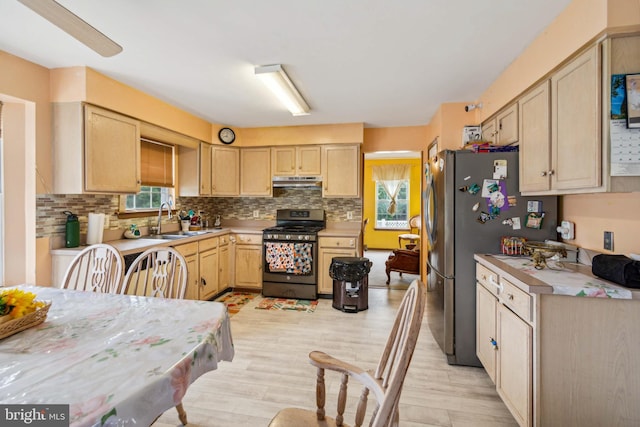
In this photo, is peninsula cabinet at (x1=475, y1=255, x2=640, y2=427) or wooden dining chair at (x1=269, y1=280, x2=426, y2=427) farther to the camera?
peninsula cabinet at (x1=475, y1=255, x2=640, y2=427)

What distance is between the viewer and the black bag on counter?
1.34 meters

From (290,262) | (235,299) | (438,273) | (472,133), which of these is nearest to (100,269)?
(235,299)

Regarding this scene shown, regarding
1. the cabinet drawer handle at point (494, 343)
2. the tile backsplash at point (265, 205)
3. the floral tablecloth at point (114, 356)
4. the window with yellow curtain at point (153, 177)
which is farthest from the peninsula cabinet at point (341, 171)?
the floral tablecloth at point (114, 356)

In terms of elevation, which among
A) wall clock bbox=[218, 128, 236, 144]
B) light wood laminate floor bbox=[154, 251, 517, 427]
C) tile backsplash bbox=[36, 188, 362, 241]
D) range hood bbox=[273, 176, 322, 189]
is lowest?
light wood laminate floor bbox=[154, 251, 517, 427]

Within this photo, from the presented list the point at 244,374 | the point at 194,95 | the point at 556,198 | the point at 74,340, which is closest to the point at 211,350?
the point at 74,340

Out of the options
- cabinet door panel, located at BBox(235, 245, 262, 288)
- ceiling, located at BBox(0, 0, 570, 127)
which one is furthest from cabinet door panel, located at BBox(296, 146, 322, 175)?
cabinet door panel, located at BBox(235, 245, 262, 288)

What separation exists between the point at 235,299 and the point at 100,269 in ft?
7.19

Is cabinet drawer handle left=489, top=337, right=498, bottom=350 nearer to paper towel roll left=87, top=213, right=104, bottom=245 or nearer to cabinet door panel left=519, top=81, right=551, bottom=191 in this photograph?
cabinet door panel left=519, top=81, right=551, bottom=191

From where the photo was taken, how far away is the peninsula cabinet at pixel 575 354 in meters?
1.37

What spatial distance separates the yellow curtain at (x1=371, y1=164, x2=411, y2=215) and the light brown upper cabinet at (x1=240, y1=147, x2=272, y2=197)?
12.9ft

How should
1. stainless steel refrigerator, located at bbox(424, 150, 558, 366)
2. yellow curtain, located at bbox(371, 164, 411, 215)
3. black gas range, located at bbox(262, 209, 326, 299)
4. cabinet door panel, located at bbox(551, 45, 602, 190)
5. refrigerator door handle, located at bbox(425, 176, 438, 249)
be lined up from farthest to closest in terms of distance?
yellow curtain, located at bbox(371, 164, 411, 215)
black gas range, located at bbox(262, 209, 326, 299)
refrigerator door handle, located at bbox(425, 176, 438, 249)
stainless steel refrigerator, located at bbox(424, 150, 558, 366)
cabinet door panel, located at bbox(551, 45, 602, 190)

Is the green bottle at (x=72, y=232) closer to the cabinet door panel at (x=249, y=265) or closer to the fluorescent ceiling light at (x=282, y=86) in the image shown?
the cabinet door panel at (x=249, y=265)

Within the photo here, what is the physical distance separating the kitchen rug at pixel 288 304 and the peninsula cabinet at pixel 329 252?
255mm

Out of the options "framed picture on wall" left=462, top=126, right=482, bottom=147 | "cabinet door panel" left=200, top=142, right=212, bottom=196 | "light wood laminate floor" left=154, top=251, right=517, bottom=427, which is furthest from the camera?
"cabinet door panel" left=200, top=142, right=212, bottom=196
